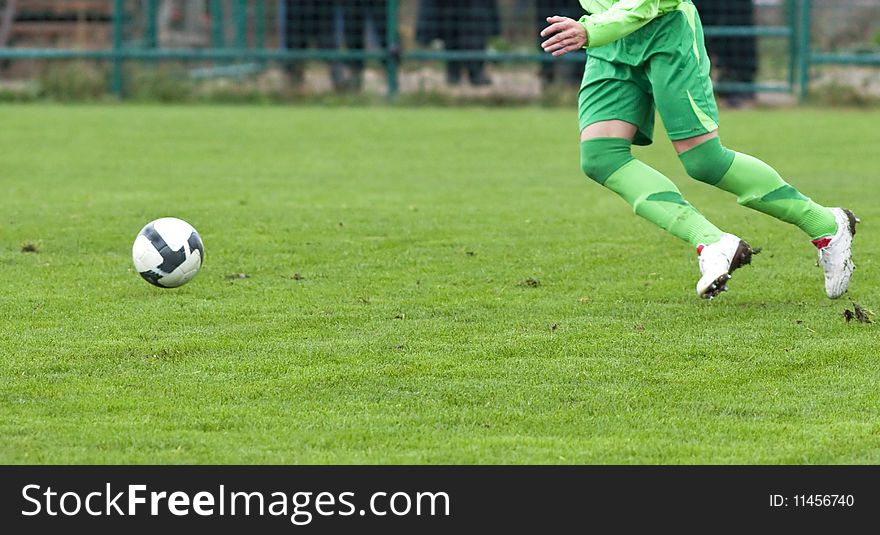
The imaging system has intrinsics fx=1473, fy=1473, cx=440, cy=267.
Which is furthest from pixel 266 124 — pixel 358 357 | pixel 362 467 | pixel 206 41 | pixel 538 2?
pixel 362 467

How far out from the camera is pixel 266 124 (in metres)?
17.3

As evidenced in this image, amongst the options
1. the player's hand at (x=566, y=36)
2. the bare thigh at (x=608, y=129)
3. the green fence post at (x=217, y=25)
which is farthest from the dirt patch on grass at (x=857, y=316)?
the green fence post at (x=217, y=25)

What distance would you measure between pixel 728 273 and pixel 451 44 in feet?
51.2

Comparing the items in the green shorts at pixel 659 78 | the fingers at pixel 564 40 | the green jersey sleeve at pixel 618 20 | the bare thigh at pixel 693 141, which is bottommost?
the bare thigh at pixel 693 141

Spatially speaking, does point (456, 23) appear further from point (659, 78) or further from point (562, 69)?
point (659, 78)

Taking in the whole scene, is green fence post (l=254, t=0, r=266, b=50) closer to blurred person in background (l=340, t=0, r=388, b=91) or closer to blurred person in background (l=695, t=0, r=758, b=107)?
blurred person in background (l=340, t=0, r=388, b=91)

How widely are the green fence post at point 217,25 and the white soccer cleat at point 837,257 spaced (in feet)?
58.1

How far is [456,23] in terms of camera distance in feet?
69.4

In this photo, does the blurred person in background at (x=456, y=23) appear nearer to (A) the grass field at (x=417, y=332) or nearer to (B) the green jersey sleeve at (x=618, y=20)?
(A) the grass field at (x=417, y=332)

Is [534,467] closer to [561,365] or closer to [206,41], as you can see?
[561,365]

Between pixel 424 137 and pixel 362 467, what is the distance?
39.2 ft

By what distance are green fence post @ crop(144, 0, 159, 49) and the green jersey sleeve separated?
53.1 ft

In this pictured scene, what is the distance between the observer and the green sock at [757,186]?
639cm

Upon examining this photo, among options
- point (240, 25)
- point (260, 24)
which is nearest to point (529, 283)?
point (240, 25)
